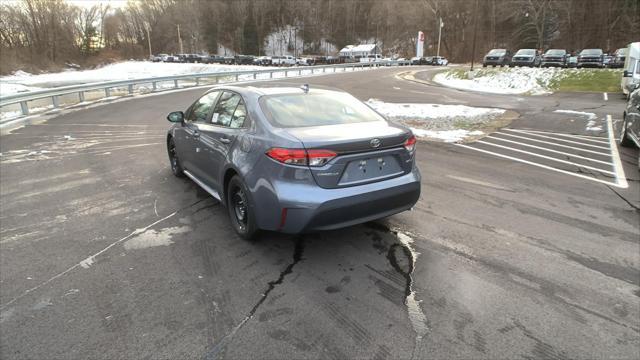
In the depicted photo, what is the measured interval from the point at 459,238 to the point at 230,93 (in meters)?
3.10

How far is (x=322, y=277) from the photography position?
3617mm

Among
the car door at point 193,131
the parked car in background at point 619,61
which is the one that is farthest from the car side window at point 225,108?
the parked car in background at point 619,61

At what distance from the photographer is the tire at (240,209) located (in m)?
3.93

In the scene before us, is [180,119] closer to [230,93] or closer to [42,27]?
[230,93]

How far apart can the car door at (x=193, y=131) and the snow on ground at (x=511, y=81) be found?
22.1m

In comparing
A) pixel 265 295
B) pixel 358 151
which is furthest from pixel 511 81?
pixel 265 295

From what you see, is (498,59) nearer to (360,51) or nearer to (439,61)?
(439,61)

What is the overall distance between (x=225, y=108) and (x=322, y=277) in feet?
7.59

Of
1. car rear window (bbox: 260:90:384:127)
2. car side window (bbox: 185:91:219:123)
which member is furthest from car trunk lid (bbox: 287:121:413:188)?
car side window (bbox: 185:91:219:123)

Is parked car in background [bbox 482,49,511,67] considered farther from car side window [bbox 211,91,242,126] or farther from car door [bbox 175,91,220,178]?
car side window [bbox 211,91,242,126]

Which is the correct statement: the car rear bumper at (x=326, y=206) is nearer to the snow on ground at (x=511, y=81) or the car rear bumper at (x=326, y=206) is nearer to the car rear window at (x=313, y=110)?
the car rear window at (x=313, y=110)

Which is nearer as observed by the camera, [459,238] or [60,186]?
[459,238]

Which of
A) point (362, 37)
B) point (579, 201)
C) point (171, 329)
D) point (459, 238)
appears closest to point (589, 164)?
point (579, 201)

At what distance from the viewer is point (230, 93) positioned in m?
4.82
